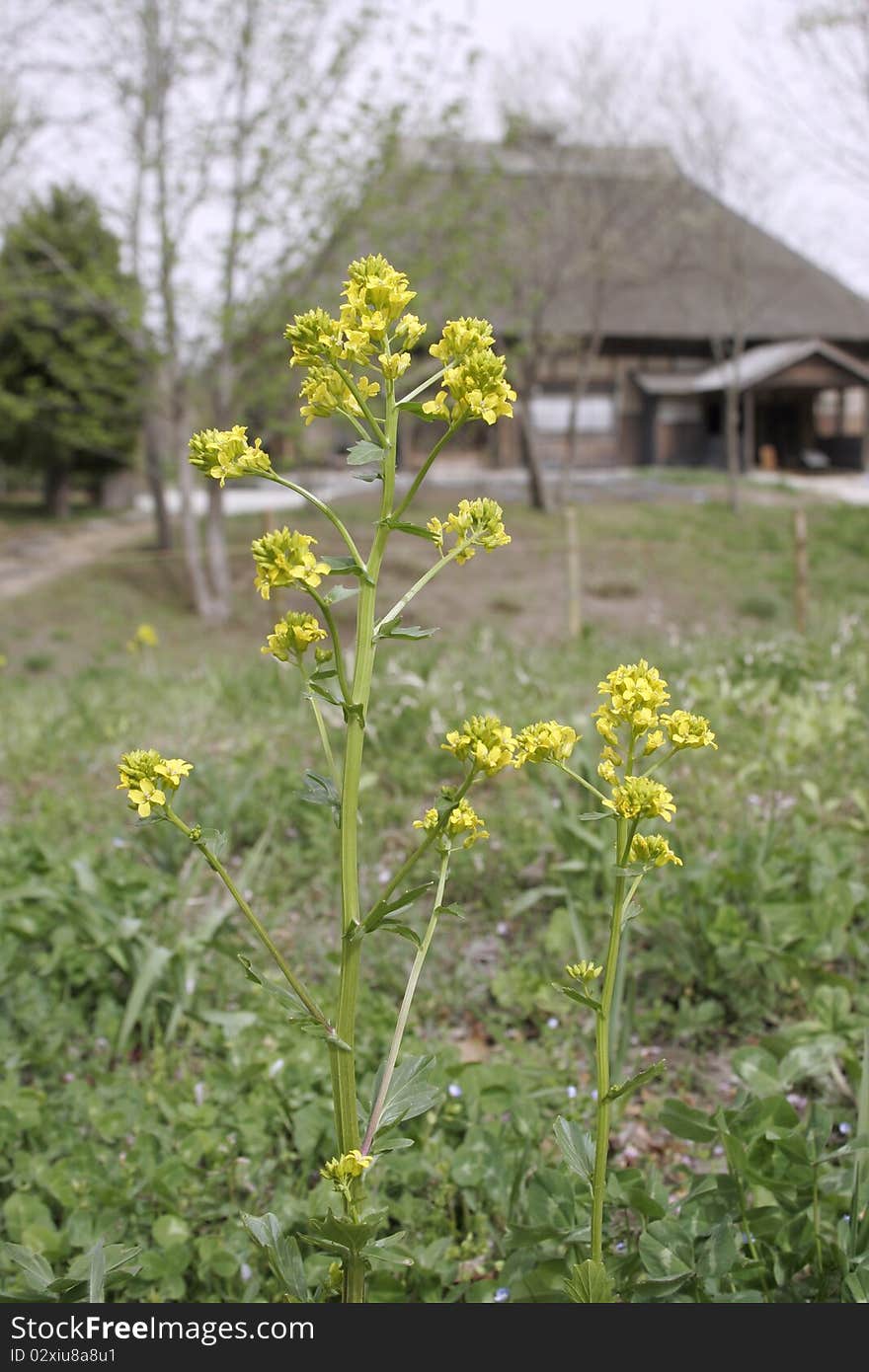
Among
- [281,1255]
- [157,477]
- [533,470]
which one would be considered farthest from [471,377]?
[533,470]

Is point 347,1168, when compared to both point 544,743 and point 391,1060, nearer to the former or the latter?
point 391,1060

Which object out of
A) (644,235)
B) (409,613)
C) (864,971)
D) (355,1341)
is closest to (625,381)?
→ (644,235)

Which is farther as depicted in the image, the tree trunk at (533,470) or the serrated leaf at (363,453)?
the tree trunk at (533,470)

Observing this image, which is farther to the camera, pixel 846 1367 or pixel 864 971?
pixel 864 971

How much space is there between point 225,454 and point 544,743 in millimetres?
517

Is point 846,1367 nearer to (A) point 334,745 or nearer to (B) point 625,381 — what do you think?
(A) point 334,745

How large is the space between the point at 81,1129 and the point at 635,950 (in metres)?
1.43

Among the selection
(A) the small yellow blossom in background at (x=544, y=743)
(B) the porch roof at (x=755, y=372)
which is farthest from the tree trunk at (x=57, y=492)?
(A) the small yellow blossom in background at (x=544, y=743)

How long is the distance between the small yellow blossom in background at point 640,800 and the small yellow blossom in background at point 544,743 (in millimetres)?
93

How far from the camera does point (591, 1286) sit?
1379 millimetres

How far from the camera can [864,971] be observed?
2.78 meters

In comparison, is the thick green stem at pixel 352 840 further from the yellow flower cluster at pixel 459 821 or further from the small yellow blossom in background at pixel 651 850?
the small yellow blossom in background at pixel 651 850

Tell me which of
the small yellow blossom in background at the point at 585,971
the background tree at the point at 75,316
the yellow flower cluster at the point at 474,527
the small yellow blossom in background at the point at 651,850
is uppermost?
the background tree at the point at 75,316

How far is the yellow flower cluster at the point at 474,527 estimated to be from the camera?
138 centimetres
